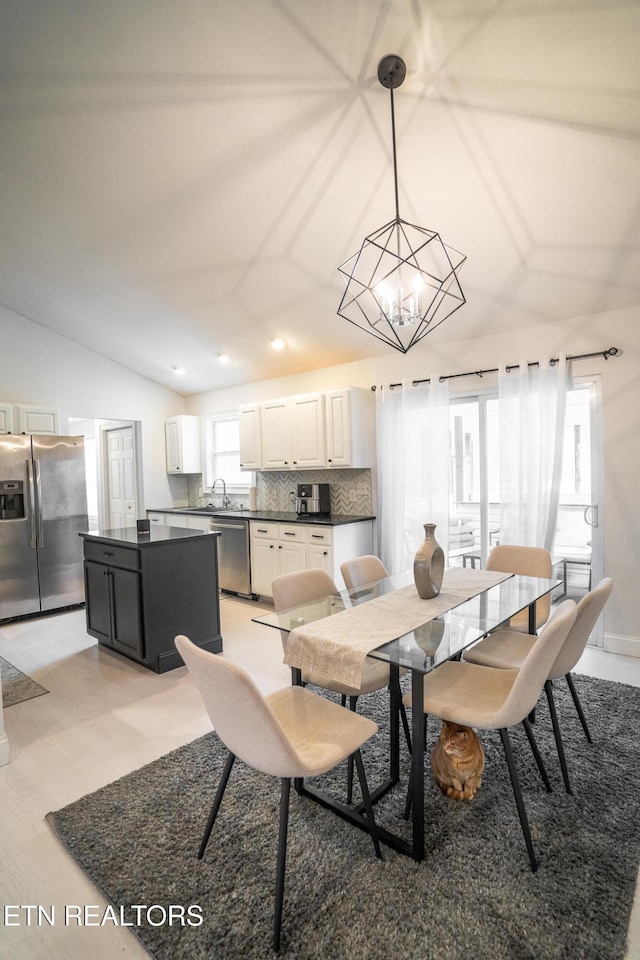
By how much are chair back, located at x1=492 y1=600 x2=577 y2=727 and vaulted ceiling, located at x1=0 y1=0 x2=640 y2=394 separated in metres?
2.25

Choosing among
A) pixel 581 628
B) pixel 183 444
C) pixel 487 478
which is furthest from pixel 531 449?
pixel 183 444

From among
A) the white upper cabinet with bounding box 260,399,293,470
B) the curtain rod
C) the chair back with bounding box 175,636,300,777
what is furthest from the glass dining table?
the white upper cabinet with bounding box 260,399,293,470

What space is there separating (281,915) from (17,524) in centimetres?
428

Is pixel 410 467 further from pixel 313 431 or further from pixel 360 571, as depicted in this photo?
pixel 360 571

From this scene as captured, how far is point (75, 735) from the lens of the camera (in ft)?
8.58

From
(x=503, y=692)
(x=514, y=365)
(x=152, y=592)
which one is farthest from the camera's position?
(x=514, y=365)

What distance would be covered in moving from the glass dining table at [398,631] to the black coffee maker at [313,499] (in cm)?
248

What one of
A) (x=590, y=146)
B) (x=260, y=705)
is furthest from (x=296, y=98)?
(x=260, y=705)

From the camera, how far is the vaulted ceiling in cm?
206

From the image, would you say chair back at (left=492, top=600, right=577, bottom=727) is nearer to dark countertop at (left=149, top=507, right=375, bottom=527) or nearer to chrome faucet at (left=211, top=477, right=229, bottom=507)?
dark countertop at (left=149, top=507, right=375, bottom=527)

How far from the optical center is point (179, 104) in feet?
8.30

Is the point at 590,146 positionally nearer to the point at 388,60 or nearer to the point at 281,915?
the point at 388,60

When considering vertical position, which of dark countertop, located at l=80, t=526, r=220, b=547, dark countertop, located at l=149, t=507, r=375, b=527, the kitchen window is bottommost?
dark countertop, located at l=149, t=507, r=375, b=527

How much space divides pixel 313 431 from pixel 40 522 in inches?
109
